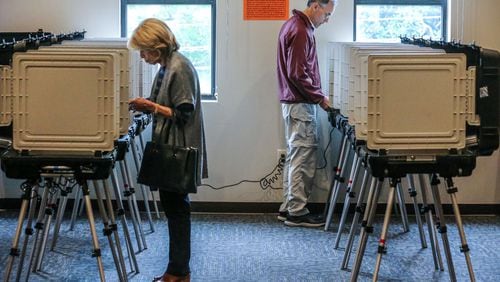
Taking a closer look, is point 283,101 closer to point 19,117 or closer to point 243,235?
point 243,235

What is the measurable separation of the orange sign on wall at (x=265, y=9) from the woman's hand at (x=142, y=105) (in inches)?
82.5

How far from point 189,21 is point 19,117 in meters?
2.43

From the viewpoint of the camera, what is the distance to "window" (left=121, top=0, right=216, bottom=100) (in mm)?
5516

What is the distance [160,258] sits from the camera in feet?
14.5

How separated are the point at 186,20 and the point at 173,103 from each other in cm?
207

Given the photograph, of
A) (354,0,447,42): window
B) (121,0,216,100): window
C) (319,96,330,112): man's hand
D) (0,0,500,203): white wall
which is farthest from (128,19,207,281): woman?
(354,0,447,42): window

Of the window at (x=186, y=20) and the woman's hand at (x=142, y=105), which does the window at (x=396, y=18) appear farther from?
the woman's hand at (x=142, y=105)

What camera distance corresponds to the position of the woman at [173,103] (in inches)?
140

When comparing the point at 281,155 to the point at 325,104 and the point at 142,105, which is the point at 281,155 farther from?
the point at 142,105

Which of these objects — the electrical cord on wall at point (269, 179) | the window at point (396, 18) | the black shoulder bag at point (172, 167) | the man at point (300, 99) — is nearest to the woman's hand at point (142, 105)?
the black shoulder bag at point (172, 167)

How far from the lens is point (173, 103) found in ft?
11.8

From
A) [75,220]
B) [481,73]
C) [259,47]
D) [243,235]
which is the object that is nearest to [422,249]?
[243,235]

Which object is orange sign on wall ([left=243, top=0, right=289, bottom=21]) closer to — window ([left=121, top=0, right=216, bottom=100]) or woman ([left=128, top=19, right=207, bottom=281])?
window ([left=121, top=0, right=216, bottom=100])

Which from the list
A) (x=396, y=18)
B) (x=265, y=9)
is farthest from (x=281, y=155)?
(x=396, y=18)
